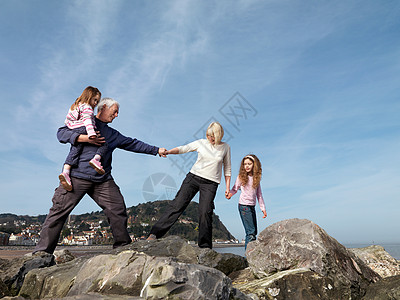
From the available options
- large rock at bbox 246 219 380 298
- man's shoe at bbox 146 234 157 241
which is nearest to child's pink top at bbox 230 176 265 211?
man's shoe at bbox 146 234 157 241

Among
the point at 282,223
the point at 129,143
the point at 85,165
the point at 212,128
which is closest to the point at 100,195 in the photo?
the point at 85,165

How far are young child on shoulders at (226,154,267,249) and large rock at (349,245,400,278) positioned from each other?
2150mm

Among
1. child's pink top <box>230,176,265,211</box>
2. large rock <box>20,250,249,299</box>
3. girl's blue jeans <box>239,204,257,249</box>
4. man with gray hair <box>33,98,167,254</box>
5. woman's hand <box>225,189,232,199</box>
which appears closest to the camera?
large rock <box>20,250,249,299</box>

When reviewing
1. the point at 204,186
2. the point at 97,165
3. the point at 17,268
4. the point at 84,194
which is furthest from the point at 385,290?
the point at 17,268

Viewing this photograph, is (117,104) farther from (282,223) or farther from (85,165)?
(282,223)

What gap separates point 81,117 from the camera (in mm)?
5523

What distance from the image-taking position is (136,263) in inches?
127

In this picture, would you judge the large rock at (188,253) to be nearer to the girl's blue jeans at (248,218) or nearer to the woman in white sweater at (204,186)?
the woman in white sweater at (204,186)

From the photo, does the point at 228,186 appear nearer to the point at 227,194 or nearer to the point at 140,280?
the point at 227,194

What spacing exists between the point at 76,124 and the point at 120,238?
199 centimetres

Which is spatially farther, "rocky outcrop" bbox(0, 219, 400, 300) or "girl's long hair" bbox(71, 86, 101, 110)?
"girl's long hair" bbox(71, 86, 101, 110)

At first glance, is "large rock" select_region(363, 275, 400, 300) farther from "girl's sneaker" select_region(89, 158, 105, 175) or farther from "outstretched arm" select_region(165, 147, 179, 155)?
"girl's sneaker" select_region(89, 158, 105, 175)

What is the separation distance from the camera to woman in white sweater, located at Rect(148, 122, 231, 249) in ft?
20.5

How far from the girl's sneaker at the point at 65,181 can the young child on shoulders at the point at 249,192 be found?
3.19m
